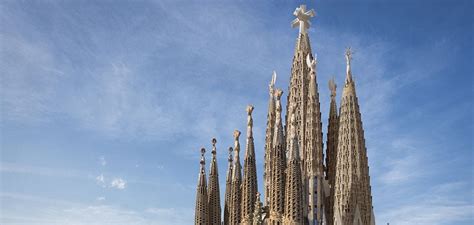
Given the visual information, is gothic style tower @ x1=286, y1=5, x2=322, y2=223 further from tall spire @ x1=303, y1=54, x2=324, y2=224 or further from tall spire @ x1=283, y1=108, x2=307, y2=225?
tall spire @ x1=283, y1=108, x2=307, y2=225

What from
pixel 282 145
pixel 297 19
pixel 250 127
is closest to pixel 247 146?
pixel 250 127

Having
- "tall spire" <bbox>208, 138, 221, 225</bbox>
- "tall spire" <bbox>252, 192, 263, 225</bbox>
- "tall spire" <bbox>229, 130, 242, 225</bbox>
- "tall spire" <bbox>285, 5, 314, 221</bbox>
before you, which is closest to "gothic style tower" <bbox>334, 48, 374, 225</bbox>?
"tall spire" <bbox>285, 5, 314, 221</bbox>

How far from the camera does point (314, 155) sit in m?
35.0

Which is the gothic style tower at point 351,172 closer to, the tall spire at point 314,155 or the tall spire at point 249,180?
the tall spire at point 314,155

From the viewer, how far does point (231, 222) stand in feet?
114

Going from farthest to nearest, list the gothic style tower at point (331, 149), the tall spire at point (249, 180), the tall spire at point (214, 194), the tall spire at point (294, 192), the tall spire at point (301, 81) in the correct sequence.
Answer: the tall spire at point (214, 194)
the tall spire at point (301, 81)
the gothic style tower at point (331, 149)
the tall spire at point (249, 180)
the tall spire at point (294, 192)

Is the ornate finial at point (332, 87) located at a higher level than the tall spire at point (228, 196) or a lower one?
higher

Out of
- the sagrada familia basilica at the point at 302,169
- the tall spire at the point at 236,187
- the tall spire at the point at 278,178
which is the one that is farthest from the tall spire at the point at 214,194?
the tall spire at the point at 278,178

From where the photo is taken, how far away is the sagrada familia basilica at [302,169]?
102 feet

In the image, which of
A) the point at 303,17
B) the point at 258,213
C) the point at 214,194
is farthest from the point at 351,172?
the point at 303,17

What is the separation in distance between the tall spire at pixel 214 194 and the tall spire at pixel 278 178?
576 cm

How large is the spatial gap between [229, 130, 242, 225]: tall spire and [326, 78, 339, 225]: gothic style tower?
5.04 m

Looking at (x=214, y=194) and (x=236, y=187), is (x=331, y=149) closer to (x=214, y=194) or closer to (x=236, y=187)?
(x=236, y=187)

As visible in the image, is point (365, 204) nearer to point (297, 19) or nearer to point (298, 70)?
point (298, 70)
